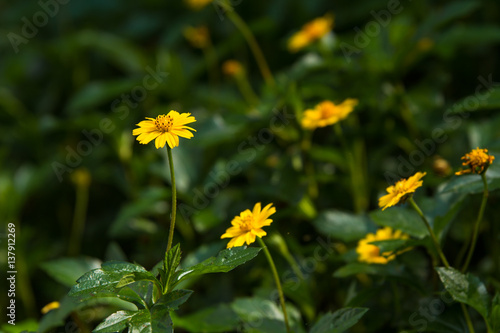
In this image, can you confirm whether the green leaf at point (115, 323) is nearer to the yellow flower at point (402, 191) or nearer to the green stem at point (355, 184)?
the yellow flower at point (402, 191)

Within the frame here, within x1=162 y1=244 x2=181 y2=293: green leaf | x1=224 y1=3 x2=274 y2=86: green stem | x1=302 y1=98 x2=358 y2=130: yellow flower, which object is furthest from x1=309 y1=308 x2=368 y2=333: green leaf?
x1=224 y1=3 x2=274 y2=86: green stem

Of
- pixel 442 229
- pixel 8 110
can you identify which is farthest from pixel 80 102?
pixel 442 229

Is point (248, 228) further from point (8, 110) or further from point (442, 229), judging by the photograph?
point (8, 110)

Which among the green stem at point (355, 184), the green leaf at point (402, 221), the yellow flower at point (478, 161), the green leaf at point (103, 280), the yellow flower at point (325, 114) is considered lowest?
the green stem at point (355, 184)

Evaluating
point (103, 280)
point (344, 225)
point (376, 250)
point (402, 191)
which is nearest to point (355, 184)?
point (344, 225)

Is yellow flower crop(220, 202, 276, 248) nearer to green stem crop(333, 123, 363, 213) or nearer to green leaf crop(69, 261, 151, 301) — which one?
green leaf crop(69, 261, 151, 301)

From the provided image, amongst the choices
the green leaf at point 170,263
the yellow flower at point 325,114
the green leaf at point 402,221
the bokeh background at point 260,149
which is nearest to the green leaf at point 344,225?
the bokeh background at point 260,149

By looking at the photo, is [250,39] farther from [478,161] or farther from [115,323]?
[115,323]
